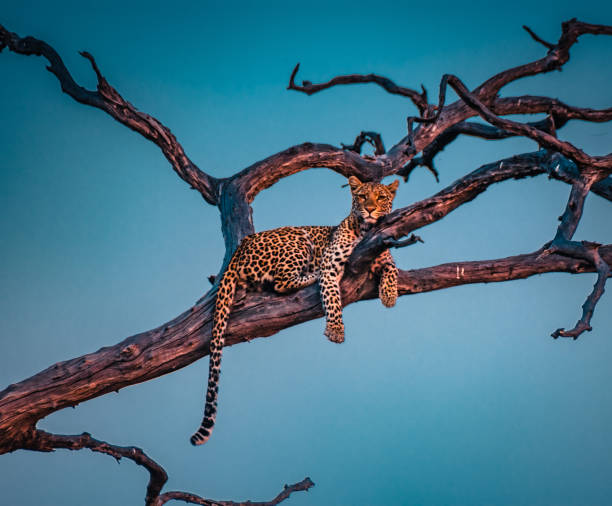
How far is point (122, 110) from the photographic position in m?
7.70

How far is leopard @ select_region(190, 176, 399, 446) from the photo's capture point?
562 cm

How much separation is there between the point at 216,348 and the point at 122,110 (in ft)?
10.4

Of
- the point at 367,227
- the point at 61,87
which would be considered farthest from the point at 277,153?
the point at 61,87

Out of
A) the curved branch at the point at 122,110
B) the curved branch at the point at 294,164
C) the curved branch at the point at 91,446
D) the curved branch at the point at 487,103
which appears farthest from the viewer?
the curved branch at the point at 487,103

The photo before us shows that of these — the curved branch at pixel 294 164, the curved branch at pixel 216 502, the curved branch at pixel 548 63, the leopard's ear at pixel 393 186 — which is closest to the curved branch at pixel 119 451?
the curved branch at pixel 216 502

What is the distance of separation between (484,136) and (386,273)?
2.96 meters

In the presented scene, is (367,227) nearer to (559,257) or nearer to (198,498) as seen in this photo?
(559,257)

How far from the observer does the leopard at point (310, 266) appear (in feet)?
18.5

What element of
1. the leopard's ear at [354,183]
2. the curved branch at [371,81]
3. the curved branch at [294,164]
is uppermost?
the curved branch at [371,81]

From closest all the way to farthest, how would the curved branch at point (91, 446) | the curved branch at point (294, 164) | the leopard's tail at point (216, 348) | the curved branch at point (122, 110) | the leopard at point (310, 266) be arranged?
the leopard's tail at point (216, 348), the leopard at point (310, 266), the curved branch at point (91, 446), the curved branch at point (294, 164), the curved branch at point (122, 110)

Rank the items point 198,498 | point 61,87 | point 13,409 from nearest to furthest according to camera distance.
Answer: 1. point 13,409
2. point 198,498
3. point 61,87

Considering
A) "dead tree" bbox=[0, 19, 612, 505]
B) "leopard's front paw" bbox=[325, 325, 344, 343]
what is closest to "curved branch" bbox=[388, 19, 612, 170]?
"dead tree" bbox=[0, 19, 612, 505]

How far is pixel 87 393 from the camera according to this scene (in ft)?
19.6

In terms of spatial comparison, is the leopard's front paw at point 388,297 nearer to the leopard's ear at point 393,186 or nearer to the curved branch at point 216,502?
the leopard's ear at point 393,186
